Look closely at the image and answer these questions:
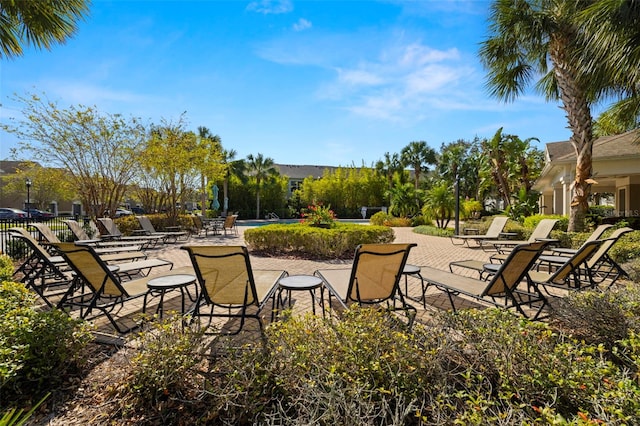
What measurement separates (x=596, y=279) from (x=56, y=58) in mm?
11525

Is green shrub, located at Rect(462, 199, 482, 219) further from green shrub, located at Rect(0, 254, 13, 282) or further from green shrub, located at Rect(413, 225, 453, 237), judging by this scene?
green shrub, located at Rect(0, 254, 13, 282)

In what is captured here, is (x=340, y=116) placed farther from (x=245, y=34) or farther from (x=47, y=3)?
(x=47, y=3)

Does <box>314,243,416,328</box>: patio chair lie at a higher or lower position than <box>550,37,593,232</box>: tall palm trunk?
lower

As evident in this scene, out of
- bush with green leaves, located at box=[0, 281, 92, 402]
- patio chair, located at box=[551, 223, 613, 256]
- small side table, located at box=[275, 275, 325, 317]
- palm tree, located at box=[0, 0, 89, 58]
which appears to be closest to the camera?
bush with green leaves, located at box=[0, 281, 92, 402]

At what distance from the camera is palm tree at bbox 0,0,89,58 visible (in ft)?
16.6

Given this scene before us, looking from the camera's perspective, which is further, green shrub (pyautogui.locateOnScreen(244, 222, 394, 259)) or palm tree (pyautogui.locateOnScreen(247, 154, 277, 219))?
palm tree (pyautogui.locateOnScreen(247, 154, 277, 219))

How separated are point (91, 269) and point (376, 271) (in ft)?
9.82

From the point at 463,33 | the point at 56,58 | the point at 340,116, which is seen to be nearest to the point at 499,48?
the point at 463,33

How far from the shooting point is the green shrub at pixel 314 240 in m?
8.16

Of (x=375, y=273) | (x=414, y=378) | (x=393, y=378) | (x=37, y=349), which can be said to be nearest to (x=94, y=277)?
(x=37, y=349)

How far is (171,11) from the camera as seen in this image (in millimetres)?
5727

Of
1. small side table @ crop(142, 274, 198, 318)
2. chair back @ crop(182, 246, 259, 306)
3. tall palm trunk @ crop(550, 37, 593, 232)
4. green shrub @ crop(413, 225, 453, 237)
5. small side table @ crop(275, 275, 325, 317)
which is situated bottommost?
green shrub @ crop(413, 225, 453, 237)

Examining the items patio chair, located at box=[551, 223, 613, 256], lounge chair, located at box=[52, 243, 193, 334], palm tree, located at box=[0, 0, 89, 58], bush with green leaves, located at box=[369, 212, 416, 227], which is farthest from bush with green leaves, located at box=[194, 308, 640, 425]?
bush with green leaves, located at box=[369, 212, 416, 227]

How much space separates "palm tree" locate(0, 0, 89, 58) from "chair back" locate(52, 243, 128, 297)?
4744mm
